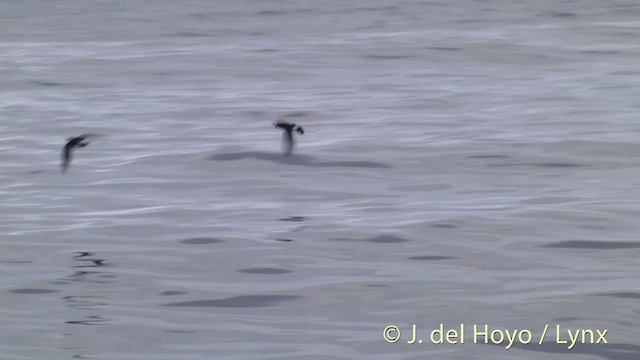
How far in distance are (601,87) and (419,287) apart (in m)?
11.3

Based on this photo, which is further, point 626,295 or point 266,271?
point 266,271

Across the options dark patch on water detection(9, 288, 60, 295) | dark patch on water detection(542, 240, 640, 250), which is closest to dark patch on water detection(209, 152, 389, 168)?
dark patch on water detection(542, 240, 640, 250)

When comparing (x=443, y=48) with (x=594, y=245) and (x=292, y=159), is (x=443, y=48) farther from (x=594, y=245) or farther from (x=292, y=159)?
(x=594, y=245)

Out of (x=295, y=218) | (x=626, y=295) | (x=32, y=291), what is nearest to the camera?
(x=626, y=295)

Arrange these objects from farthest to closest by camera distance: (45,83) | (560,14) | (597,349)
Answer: (560,14) → (45,83) → (597,349)

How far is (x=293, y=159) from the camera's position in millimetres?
16500

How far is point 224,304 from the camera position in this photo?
1039 cm

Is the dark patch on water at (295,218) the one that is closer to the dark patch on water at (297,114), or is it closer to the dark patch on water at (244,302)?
the dark patch on water at (244,302)

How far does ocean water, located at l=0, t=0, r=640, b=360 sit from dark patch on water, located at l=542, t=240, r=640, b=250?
1.3 inches

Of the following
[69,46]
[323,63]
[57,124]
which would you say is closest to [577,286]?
Result: [57,124]

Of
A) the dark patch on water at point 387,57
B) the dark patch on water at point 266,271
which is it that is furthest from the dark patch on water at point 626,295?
the dark patch on water at point 387,57

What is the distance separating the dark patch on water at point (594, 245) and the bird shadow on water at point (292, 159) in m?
4.14

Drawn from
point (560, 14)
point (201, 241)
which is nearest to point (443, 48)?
point (560, 14)

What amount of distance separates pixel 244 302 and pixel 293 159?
6.18 metres
